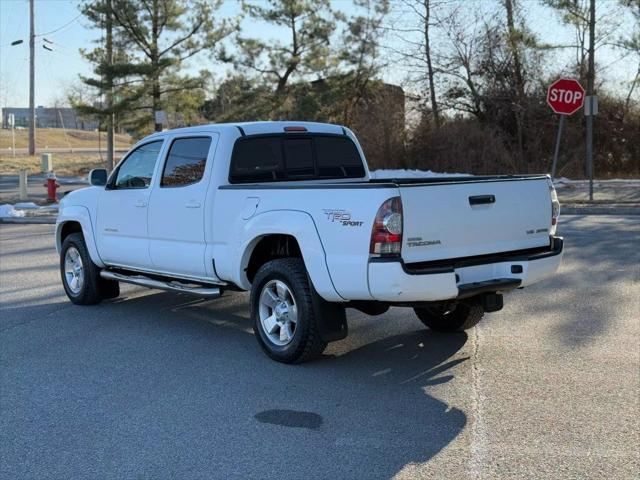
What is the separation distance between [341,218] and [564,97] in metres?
16.1

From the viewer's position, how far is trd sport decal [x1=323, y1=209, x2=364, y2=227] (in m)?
5.11

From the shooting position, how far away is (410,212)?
502 cm

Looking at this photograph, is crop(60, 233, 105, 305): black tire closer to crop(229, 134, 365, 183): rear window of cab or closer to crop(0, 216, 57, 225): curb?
crop(229, 134, 365, 183): rear window of cab

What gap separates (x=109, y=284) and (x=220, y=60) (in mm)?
31580

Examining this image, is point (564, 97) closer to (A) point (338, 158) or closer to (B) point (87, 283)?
(A) point (338, 158)

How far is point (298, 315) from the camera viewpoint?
18.6 ft

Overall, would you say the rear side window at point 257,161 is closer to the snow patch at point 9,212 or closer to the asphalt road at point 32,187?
the snow patch at point 9,212

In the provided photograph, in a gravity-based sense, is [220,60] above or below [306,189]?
above

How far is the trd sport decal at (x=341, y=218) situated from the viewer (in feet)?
16.8

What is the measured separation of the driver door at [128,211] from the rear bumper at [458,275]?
3.19m

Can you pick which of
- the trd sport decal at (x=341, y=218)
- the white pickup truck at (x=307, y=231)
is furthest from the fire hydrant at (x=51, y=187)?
the trd sport decal at (x=341, y=218)

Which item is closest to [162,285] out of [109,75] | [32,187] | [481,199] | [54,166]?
[481,199]

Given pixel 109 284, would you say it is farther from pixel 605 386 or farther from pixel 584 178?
pixel 584 178

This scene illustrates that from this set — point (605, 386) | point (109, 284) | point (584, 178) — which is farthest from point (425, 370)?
point (584, 178)
